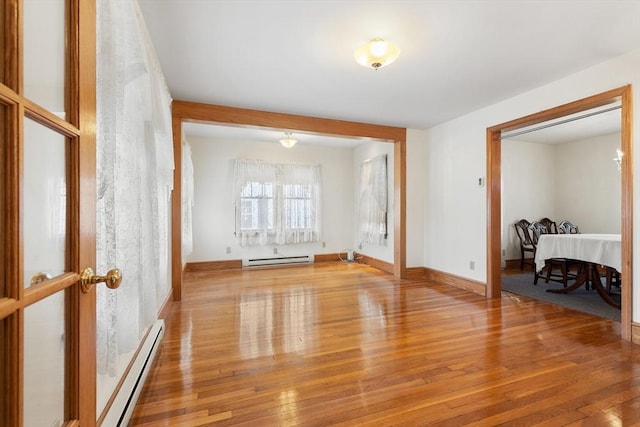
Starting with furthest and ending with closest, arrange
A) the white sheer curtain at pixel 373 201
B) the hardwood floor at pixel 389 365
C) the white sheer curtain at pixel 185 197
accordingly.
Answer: the white sheer curtain at pixel 373 201 < the white sheer curtain at pixel 185 197 < the hardwood floor at pixel 389 365

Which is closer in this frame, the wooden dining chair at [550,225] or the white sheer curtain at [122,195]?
the white sheer curtain at [122,195]

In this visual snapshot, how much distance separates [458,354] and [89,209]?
2419 millimetres

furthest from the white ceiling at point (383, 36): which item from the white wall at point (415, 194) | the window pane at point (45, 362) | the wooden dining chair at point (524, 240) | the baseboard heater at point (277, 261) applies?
the wooden dining chair at point (524, 240)

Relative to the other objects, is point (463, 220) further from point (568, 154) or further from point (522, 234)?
point (568, 154)

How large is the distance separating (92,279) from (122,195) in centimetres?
65

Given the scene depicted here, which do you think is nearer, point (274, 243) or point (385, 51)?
point (385, 51)

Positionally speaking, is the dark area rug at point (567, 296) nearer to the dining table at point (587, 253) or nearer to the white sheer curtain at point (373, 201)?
the dining table at point (587, 253)

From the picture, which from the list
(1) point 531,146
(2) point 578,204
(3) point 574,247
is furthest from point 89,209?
(2) point 578,204

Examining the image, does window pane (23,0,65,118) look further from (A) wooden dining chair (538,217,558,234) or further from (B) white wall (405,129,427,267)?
(A) wooden dining chair (538,217,558,234)

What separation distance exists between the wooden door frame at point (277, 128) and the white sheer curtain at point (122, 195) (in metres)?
1.88

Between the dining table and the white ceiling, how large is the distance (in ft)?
6.63

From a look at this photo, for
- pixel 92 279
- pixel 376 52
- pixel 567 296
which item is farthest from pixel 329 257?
pixel 92 279

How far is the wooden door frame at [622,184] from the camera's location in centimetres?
251

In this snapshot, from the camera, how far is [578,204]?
5.98 metres
